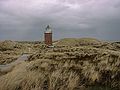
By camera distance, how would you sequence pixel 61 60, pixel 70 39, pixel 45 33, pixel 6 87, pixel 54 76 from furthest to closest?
pixel 70 39, pixel 45 33, pixel 61 60, pixel 54 76, pixel 6 87

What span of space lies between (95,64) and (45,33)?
3289 centimetres

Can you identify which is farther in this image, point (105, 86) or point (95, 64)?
point (95, 64)

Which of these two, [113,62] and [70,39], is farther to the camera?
[70,39]

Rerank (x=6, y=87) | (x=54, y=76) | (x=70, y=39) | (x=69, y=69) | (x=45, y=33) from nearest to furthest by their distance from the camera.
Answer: (x=6, y=87), (x=54, y=76), (x=69, y=69), (x=45, y=33), (x=70, y=39)

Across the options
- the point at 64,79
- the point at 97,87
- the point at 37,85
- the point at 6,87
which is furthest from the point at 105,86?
the point at 6,87

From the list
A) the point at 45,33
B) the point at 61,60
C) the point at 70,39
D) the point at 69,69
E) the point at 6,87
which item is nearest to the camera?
the point at 6,87

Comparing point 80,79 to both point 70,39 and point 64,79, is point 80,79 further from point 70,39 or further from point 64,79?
point 70,39

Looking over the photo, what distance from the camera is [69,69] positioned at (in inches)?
618

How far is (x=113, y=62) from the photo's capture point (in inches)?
643

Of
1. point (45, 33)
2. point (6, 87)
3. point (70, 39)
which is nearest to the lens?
point (6, 87)

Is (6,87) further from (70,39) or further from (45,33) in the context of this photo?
(70,39)

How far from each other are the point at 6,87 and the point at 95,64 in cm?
561

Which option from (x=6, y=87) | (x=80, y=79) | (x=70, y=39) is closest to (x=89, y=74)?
(x=80, y=79)

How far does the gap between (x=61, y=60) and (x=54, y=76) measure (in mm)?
3268
